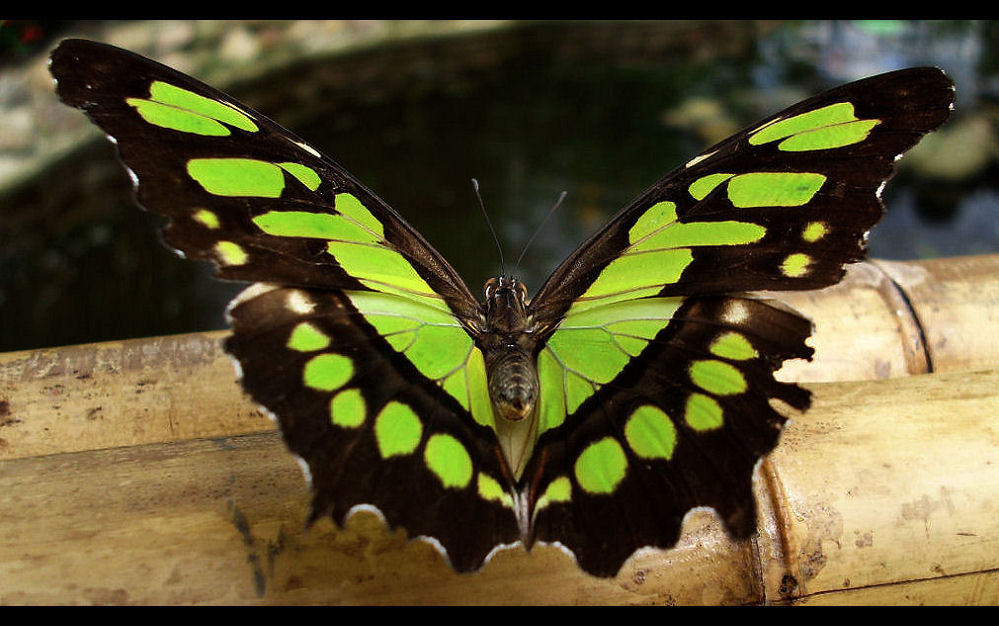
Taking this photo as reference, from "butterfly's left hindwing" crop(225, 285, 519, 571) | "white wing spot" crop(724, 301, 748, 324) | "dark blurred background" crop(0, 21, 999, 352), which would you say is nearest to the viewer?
"butterfly's left hindwing" crop(225, 285, 519, 571)

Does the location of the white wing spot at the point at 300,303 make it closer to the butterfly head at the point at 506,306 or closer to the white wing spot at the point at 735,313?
the butterfly head at the point at 506,306

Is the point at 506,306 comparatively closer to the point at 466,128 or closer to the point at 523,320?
the point at 523,320

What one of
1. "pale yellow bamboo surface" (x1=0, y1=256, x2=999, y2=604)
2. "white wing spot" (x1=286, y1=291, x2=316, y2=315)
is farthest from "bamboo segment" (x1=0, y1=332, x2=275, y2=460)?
"white wing spot" (x1=286, y1=291, x2=316, y2=315)

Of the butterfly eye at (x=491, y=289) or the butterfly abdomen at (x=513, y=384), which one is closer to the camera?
the butterfly abdomen at (x=513, y=384)

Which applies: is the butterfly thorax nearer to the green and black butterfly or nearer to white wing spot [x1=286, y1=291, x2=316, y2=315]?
the green and black butterfly

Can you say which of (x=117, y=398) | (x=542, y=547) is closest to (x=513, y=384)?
(x=542, y=547)

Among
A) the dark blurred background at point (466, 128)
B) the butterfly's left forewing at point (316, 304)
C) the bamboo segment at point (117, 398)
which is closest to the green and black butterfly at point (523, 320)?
the butterfly's left forewing at point (316, 304)
